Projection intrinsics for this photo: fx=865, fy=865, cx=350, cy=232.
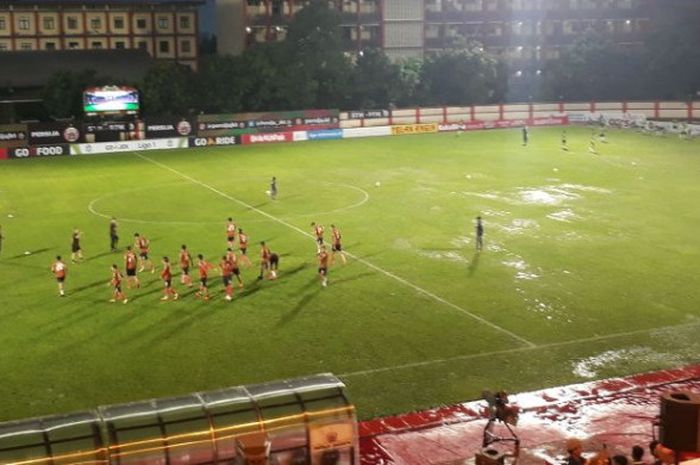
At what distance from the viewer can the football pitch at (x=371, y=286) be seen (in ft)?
78.3

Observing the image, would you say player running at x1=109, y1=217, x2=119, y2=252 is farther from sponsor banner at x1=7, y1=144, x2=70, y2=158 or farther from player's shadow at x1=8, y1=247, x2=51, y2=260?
sponsor banner at x1=7, y1=144, x2=70, y2=158

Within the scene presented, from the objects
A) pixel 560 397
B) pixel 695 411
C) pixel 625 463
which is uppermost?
pixel 695 411

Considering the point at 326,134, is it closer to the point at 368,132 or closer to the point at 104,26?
the point at 368,132

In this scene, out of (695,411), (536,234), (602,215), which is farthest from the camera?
(602,215)

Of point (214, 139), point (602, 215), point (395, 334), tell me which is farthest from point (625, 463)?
point (214, 139)

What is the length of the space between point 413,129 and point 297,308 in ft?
192

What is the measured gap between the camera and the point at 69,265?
116 feet

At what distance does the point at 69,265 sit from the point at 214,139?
42.7m

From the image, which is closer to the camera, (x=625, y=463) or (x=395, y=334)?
(x=625, y=463)

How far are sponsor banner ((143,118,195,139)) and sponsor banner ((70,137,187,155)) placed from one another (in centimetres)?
71

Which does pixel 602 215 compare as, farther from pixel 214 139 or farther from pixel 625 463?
pixel 214 139

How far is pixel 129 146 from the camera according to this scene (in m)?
73.9

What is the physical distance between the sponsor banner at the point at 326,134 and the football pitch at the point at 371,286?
20988mm

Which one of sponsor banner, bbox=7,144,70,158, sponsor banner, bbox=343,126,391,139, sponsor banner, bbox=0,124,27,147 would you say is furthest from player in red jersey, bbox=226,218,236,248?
sponsor banner, bbox=343,126,391,139
